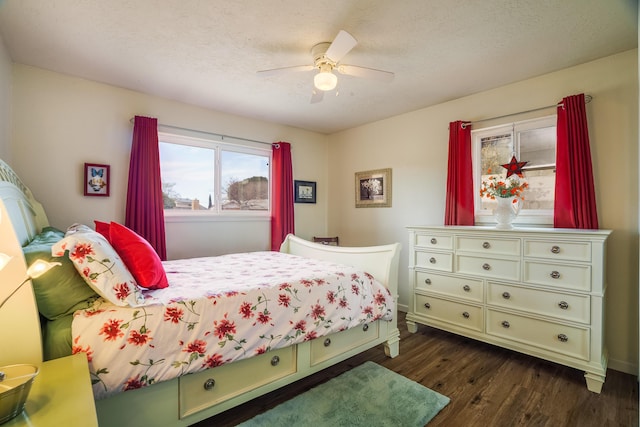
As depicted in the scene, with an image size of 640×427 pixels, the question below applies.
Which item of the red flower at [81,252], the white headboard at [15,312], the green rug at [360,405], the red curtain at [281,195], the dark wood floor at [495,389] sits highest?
the red curtain at [281,195]

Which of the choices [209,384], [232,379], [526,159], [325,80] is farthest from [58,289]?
[526,159]

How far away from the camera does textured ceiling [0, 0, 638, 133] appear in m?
1.83

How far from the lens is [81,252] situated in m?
1.33

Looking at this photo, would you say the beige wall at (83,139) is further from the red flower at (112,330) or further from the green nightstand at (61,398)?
the green nightstand at (61,398)

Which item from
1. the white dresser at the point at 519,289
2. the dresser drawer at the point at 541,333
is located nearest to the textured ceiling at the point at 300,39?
the white dresser at the point at 519,289

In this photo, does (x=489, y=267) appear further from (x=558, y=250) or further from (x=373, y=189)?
(x=373, y=189)

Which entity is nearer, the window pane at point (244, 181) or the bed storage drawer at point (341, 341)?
the bed storage drawer at point (341, 341)

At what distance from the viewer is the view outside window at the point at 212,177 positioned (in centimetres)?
342

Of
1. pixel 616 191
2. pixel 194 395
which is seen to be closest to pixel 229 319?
pixel 194 395

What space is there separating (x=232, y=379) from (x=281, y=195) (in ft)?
8.66

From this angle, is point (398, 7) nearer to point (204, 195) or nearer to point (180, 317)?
point (180, 317)

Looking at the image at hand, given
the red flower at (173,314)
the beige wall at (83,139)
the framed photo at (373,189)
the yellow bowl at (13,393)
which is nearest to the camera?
the yellow bowl at (13,393)

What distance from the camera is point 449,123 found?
10.8 feet

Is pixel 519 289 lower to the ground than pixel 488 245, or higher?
lower
